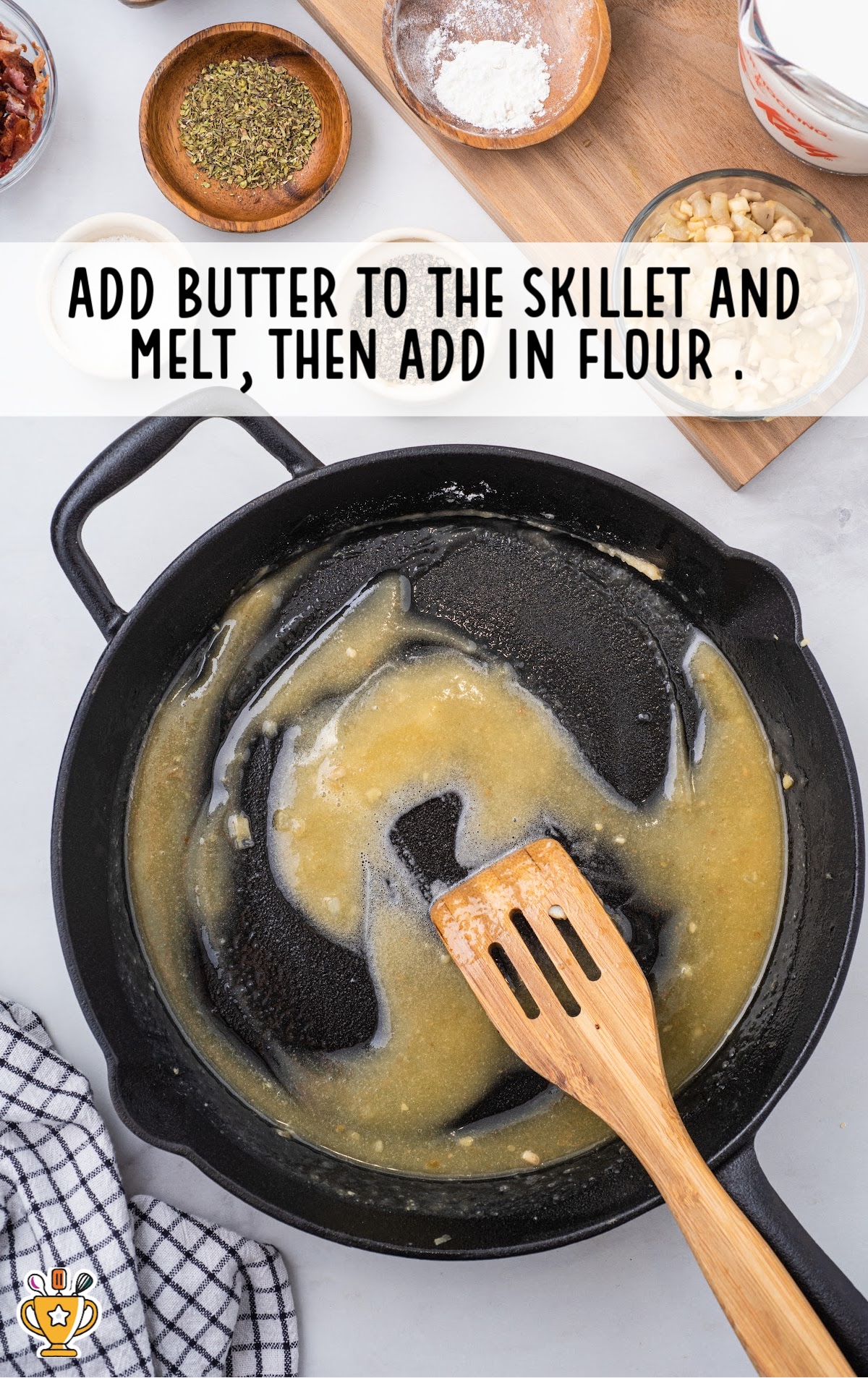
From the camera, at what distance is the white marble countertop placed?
1239mm

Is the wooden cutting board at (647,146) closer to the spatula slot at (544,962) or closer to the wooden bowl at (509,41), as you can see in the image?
the wooden bowl at (509,41)

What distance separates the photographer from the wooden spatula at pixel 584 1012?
0.96m

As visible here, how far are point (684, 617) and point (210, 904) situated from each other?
24.6 inches

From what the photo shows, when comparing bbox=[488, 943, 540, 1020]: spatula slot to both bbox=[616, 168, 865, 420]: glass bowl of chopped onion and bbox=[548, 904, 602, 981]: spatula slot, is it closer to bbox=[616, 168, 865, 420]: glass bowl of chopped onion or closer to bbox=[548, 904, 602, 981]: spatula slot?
bbox=[548, 904, 602, 981]: spatula slot

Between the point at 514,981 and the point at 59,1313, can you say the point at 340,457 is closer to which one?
the point at 514,981

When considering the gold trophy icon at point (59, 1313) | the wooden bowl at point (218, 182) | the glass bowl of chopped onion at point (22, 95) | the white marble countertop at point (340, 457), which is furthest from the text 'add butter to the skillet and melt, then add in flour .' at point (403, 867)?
the glass bowl of chopped onion at point (22, 95)

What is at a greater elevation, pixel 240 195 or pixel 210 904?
pixel 240 195

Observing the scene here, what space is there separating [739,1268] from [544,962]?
32cm

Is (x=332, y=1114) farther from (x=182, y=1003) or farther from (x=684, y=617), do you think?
(x=684, y=617)

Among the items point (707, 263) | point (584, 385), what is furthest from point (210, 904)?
point (707, 263)

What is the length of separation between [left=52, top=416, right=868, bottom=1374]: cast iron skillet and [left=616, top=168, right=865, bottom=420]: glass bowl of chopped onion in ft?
0.59

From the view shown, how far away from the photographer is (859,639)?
4.13 ft

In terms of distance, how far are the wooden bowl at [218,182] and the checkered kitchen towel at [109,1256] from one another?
0.97m

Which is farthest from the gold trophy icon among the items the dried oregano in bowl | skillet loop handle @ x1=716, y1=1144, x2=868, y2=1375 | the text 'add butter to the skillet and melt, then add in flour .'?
the dried oregano in bowl
